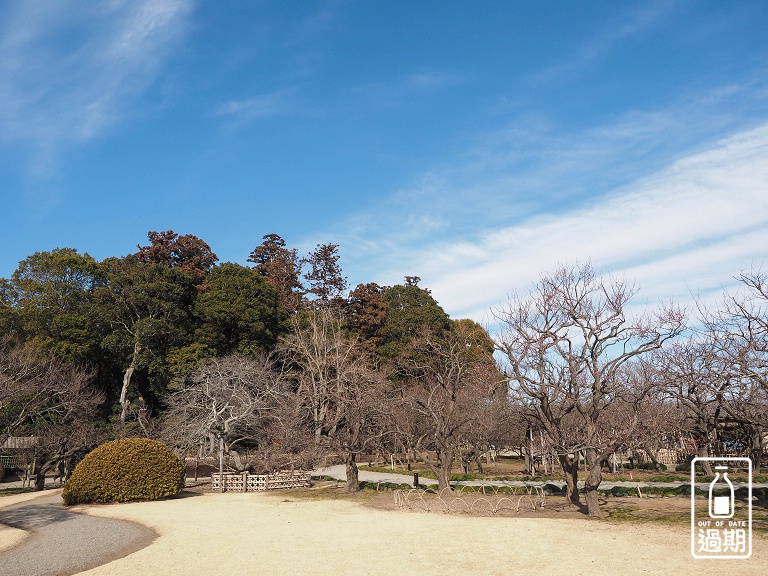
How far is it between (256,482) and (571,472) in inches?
514

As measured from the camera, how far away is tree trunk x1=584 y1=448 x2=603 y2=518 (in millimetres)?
14062

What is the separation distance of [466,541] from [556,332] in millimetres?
6348

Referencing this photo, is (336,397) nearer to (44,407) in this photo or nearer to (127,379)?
(44,407)

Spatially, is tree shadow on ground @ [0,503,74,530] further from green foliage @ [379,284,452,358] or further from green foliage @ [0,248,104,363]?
green foliage @ [379,284,452,358]

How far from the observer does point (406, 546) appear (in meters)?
11.2

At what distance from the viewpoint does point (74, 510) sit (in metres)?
18.2

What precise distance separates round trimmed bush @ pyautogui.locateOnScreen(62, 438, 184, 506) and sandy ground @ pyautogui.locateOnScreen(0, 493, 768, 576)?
143 inches

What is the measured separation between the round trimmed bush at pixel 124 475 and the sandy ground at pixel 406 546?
363 cm

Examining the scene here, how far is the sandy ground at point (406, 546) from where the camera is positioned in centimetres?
943

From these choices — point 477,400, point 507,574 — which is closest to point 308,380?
point 477,400

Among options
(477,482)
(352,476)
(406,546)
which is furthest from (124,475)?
(477,482)

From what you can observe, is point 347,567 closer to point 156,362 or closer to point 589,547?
point 589,547

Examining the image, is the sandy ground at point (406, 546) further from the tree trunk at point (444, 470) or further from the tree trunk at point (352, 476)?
the tree trunk at point (352, 476)

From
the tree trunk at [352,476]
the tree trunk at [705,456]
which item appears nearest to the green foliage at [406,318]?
the tree trunk at [352,476]
